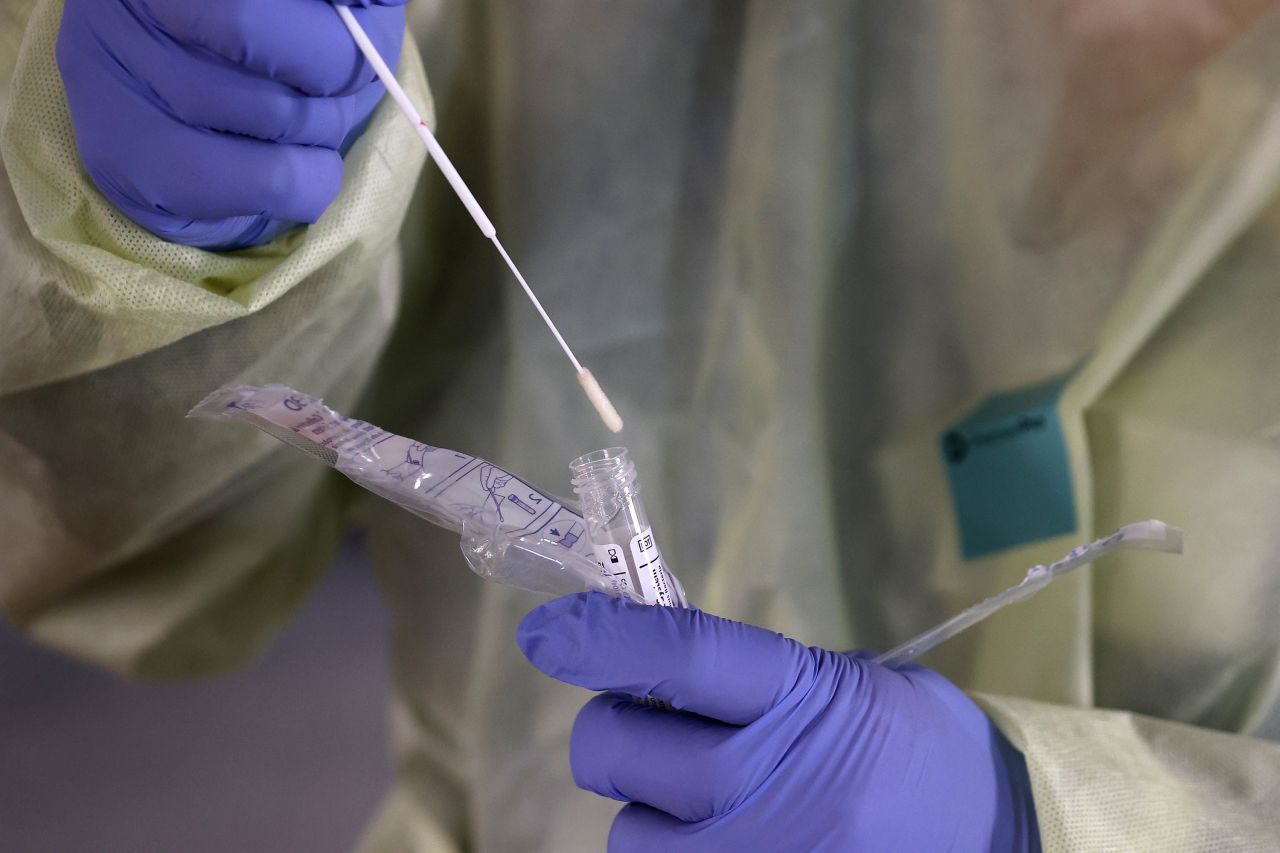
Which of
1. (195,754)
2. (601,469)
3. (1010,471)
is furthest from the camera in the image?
(195,754)

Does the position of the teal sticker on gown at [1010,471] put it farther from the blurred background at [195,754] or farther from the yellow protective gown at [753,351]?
the blurred background at [195,754]

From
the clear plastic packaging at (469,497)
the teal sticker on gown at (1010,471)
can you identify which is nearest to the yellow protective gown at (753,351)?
the teal sticker on gown at (1010,471)

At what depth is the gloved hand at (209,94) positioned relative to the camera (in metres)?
0.54

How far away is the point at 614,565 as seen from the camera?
1.75 ft

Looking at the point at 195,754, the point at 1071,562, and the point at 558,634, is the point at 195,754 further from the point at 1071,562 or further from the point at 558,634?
the point at 1071,562

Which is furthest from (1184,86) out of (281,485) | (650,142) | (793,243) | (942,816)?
(281,485)

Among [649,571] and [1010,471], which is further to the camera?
[1010,471]

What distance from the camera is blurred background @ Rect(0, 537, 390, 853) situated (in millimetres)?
930

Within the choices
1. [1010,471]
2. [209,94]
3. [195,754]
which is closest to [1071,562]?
[1010,471]

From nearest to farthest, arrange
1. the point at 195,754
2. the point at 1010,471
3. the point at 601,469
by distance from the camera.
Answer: the point at 601,469 → the point at 1010,471 → the point at 195,754

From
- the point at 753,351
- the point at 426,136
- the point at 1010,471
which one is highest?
the point at 426,136

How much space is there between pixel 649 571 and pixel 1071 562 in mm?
270

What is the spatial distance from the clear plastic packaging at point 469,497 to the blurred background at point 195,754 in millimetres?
567

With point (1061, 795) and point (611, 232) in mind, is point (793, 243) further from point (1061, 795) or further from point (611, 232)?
point (1061, 795)
